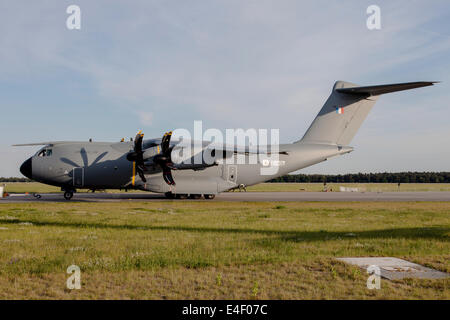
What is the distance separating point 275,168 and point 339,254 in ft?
70.3

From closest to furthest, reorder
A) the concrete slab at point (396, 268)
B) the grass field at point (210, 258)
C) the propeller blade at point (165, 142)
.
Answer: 1. the grass field at point (210, 258)
2. the concrete slab at point (396, 268)
3. the propeller blade at point (165, 142)

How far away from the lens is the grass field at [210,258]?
15.9 feet

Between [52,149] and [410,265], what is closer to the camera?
[410,265]

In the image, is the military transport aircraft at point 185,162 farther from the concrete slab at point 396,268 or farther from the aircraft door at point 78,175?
the concrete slab at point 396,268

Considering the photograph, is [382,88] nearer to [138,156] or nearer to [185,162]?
[185,162]

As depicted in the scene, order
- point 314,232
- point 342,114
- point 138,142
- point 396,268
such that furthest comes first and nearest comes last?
point 342,114 → point 138,142 → point 314,232 → point 396,268

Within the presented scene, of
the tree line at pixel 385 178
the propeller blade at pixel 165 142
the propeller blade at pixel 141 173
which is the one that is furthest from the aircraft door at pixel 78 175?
the tree line at pixel 385 178

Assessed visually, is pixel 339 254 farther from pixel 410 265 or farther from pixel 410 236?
pixel 410 236

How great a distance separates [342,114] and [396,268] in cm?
2210

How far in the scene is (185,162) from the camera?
24.4 meters

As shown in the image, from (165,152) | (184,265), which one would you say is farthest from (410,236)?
(165,152)

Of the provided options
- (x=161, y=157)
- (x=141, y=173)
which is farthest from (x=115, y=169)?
(x=161, y=157)

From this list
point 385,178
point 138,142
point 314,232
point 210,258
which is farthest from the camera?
point 385,178
